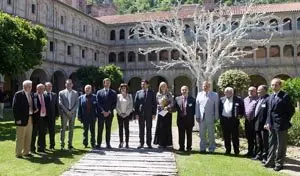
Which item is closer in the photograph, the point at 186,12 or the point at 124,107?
the point at 124,107

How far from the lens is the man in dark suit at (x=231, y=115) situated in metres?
9.31

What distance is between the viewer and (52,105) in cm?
964

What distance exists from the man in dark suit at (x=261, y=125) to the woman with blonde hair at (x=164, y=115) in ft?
7.15

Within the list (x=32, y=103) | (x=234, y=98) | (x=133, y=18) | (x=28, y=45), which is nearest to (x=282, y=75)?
(x=133, y=18)

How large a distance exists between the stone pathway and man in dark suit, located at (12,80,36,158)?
1.49 metres

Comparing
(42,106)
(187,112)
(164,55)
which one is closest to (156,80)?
(164,55)

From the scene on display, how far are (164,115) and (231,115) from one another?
1.71m

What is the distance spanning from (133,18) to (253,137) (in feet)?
115

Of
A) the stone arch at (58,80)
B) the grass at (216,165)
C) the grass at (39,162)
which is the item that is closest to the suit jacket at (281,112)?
the grass at (216,165)

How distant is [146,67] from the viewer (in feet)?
137

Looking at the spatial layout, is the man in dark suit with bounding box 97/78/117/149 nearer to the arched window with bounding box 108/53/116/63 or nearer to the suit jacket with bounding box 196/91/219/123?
the suit jacket with bounding box 196/91/219/123

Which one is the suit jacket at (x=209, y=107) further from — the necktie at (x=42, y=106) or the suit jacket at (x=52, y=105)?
the necktie at (x=42, y=106)

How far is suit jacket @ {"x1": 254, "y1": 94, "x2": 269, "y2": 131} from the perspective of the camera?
8.46m

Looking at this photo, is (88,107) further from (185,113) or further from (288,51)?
(288,51)
